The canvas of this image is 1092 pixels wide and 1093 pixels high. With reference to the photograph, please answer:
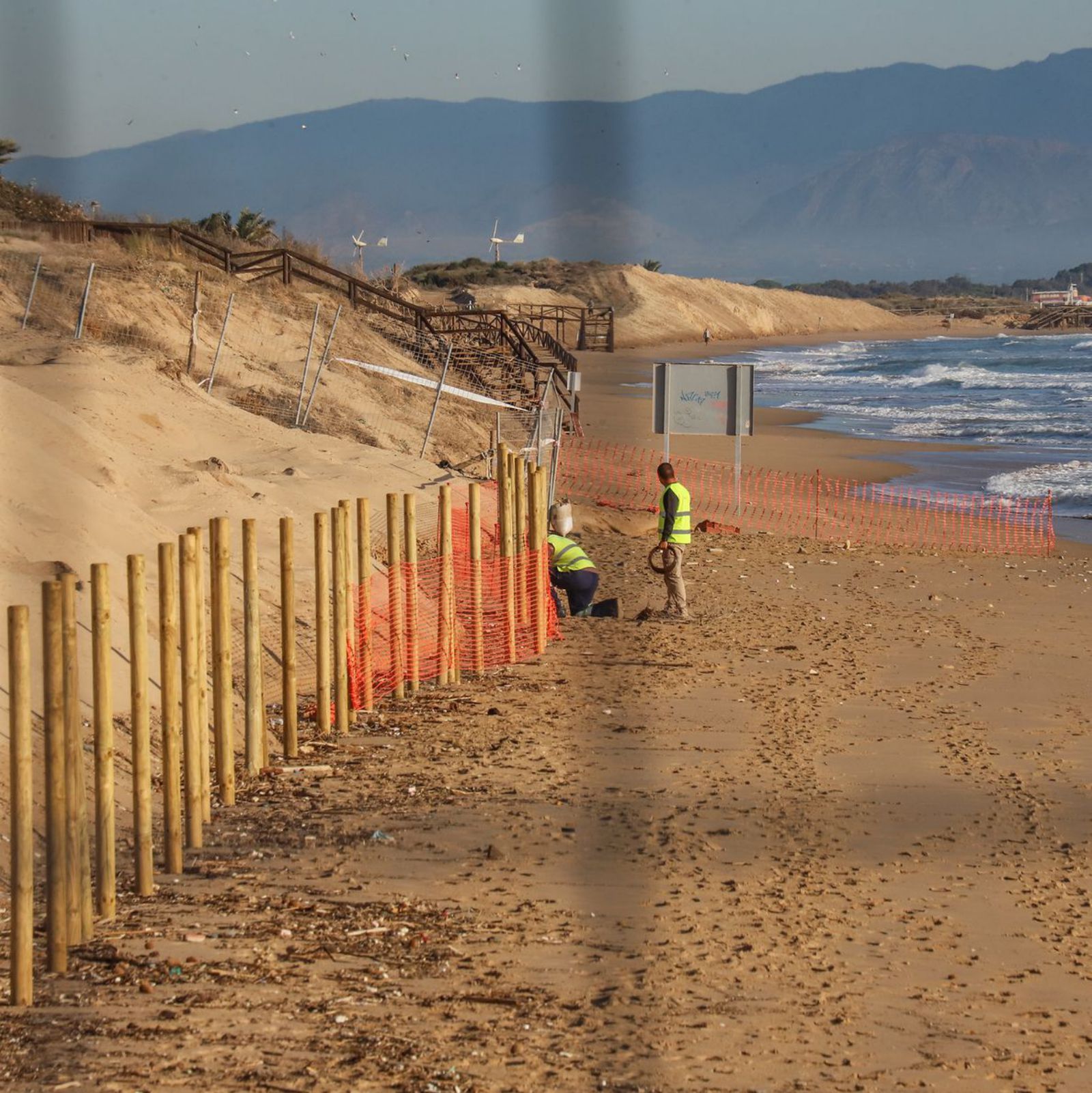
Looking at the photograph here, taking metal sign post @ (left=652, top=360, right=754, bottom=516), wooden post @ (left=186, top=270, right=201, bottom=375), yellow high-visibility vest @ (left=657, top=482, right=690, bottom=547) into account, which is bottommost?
yellow high-visibility vest @ (left=657, top=482, right=690, bottom=547)

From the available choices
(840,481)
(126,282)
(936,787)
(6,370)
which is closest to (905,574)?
(936,787)

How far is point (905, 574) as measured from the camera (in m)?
16.8

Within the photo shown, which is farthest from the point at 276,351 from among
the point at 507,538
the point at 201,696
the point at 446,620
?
the point at 201,696

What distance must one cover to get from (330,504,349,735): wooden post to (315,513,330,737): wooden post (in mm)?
51

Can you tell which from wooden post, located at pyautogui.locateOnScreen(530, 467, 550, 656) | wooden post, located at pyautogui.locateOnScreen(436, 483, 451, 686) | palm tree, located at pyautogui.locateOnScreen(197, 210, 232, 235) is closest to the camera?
wooden post, located at pyautogui.locateOnScreen(436, 483, 451, 686)

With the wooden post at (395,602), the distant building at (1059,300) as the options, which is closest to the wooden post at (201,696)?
the wooden post at (395,602)

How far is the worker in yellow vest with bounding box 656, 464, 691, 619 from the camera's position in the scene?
13.6m

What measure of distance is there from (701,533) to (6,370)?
839cm

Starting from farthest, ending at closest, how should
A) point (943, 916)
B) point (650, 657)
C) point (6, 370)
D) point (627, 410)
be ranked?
point (627, 410)
point (6, 370)
point (650, 657)
point (943, 916)

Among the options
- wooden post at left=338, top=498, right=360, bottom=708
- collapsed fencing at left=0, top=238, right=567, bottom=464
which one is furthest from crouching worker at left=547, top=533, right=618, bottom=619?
collapsed fencing at left=0, top=238, right=567, bottom=464

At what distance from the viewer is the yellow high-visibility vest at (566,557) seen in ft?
44.9

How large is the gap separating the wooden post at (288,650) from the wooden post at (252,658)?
13.7 inches

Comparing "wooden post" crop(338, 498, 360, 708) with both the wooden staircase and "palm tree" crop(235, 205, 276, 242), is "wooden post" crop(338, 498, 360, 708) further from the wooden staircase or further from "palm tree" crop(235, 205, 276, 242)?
the wooden staircase

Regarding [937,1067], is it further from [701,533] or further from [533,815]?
[701,533]
